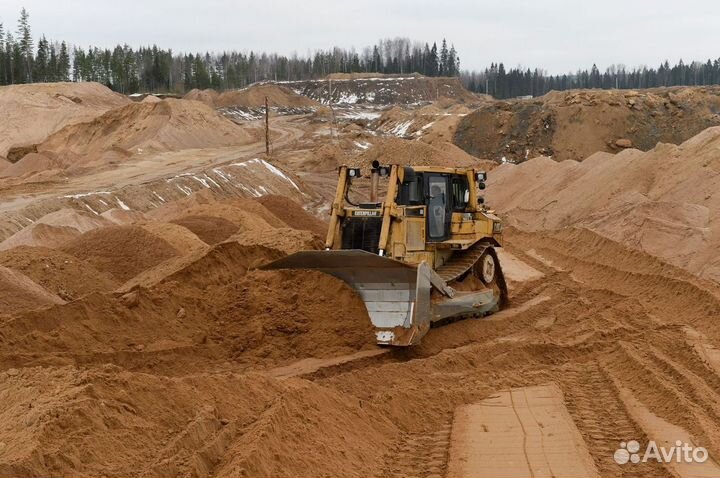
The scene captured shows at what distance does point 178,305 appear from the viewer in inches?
453

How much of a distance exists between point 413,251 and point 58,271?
633cm

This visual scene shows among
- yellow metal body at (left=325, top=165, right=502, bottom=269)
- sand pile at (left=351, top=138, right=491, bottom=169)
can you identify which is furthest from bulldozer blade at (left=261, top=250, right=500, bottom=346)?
sand pile at (left=351, top=138, right=491, bottom=169)

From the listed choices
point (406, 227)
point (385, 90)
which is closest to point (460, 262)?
point (406, 227)

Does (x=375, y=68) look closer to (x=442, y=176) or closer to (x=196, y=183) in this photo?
(x=196, y=183)

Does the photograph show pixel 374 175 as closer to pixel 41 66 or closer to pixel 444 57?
pixel 41 66

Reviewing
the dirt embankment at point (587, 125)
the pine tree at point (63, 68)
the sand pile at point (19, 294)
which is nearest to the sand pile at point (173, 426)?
the sand pile at point (19, 294)

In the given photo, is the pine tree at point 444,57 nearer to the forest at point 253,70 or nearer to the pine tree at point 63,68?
the forest at point 253,70

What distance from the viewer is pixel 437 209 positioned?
1295cm

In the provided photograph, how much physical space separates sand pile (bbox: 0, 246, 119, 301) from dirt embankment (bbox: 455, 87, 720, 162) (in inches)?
1425

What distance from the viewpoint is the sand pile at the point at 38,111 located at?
5219 centimetres

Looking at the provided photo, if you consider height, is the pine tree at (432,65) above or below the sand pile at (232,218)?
above

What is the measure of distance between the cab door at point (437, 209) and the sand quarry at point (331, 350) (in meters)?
1.59

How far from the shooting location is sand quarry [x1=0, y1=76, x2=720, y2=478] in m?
6.39

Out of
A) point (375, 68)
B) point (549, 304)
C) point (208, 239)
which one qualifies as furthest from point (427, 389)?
point (375, 68)
